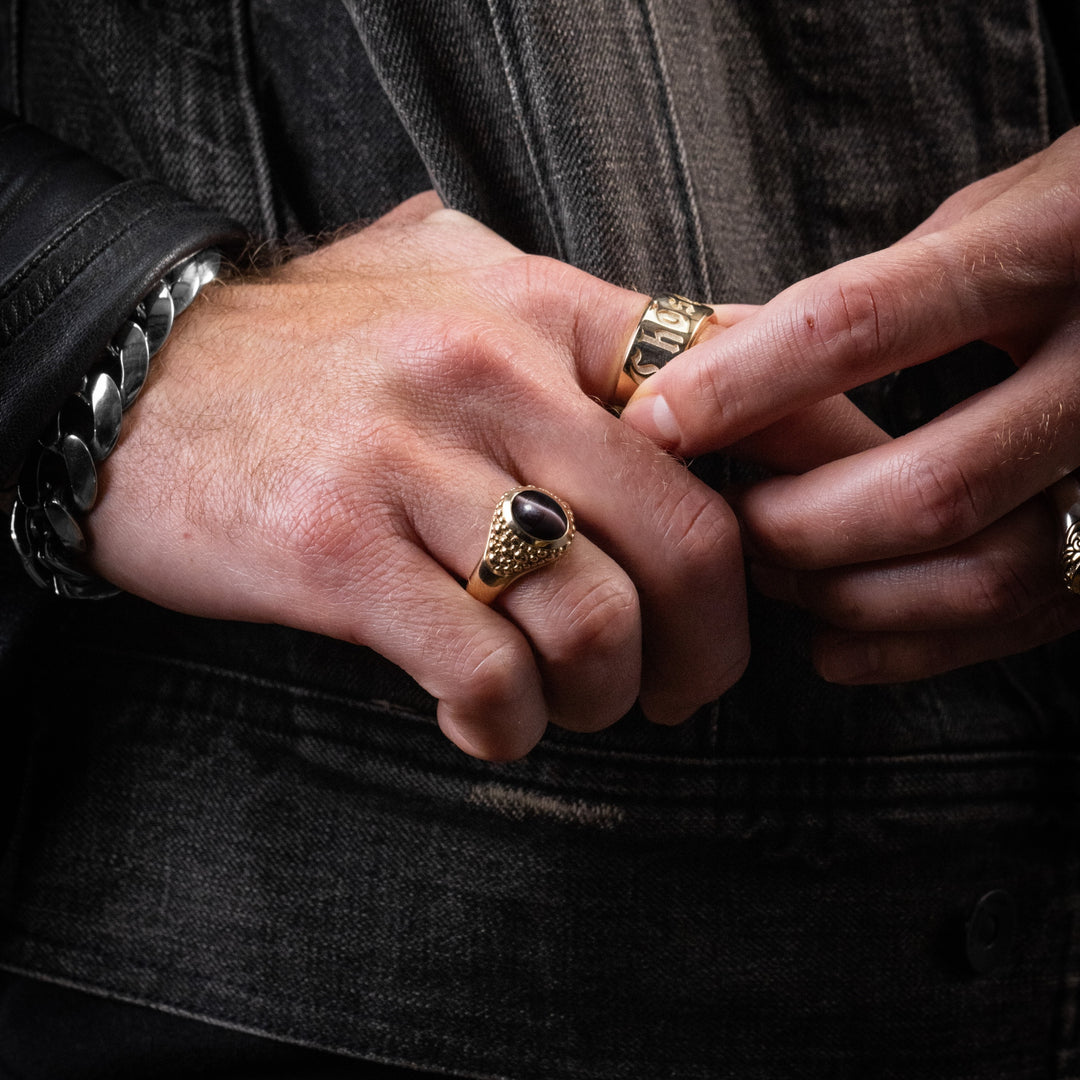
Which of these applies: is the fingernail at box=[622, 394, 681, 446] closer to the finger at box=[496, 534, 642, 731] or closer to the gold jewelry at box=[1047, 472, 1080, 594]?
the finger at box=[496, 534, 642, 731]

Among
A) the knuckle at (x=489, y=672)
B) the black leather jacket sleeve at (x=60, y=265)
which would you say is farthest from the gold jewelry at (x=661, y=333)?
the black leather jacket sleeve at (x=60, y=265)

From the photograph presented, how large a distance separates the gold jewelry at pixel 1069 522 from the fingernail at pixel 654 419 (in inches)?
12.6

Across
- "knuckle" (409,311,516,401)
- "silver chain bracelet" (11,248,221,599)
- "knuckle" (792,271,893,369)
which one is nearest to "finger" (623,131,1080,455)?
"knuckle" (792,271,893,369)

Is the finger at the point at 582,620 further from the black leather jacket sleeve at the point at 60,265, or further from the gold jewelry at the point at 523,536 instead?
the black leather jacket sleeve at the point at 60,265

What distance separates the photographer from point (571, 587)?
0.61 m

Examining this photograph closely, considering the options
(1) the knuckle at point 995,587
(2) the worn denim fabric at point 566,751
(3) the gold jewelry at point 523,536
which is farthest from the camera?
(2) the worn denim fabric at point 566,751

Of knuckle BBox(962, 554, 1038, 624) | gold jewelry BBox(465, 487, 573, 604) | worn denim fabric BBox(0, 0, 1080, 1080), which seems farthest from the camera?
worn denim fabric BBox(0, 0, 1080, 1080)

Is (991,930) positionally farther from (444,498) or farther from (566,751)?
(444,498)

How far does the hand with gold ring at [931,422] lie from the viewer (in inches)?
24.4

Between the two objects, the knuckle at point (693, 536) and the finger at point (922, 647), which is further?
the finger at point (922, 647)

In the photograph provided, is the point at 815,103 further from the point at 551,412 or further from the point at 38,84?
the point at 38,84

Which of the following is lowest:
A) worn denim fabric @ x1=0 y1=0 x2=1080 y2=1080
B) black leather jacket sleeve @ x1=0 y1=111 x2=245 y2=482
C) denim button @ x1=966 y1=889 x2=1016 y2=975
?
denim button @ x1=966 y1=889 x2=1016 y2=975

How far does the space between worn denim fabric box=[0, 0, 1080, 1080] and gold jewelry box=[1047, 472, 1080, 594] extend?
0.21m

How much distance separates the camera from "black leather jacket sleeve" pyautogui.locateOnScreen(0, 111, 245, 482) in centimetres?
68
